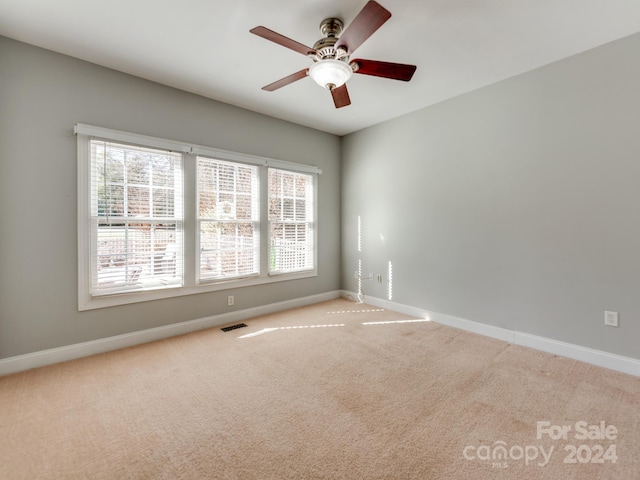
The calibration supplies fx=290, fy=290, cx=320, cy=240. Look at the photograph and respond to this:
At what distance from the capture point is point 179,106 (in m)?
3.32

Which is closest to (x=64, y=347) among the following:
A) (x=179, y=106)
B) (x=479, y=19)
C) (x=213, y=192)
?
(x=213, y=192)

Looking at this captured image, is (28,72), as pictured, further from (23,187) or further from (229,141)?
(229,141)

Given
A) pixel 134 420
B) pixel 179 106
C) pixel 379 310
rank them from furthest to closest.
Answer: pixel 379 310
pixel 179 106
pixel 134 420

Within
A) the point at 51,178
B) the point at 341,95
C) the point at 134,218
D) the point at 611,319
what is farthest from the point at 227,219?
the point at 611,319

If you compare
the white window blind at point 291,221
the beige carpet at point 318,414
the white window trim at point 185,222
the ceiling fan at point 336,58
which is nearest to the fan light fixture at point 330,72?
the ceiling fan at point 336,58

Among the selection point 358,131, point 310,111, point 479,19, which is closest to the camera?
point 479,19

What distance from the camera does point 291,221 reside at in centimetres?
445

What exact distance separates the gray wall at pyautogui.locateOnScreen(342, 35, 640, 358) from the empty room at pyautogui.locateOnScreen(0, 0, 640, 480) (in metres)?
0.02

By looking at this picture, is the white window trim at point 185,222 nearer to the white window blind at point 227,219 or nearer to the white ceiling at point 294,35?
the white window blind at point 227,219

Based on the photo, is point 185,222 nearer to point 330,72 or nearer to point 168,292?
point 168,292

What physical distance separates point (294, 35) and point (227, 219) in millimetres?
2180

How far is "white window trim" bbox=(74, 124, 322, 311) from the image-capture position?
2.74 metres

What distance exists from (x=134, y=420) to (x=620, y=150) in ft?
14.1

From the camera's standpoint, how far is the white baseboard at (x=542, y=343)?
2467mm
